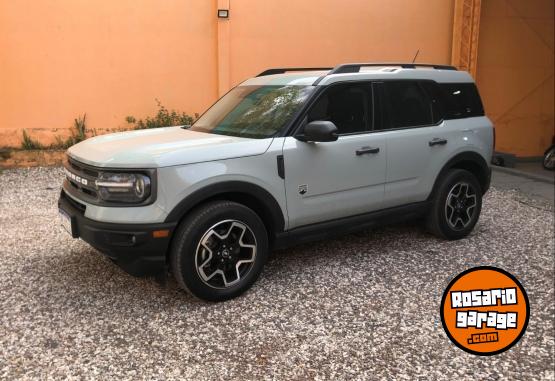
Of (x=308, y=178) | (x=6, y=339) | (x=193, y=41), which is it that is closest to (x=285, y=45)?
(x=193, y=41)

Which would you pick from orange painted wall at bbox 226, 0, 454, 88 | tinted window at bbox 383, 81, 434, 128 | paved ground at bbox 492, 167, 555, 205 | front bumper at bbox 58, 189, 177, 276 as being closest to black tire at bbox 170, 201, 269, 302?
front bumper at bbox 58, 189, 177, 276

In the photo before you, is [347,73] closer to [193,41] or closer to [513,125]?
[193,41]

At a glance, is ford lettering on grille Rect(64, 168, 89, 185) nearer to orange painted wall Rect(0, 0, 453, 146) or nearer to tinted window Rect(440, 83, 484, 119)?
tinted window Rect(440, 83, 484, 119)

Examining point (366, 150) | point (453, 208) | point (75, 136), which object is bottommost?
point (453, 208)

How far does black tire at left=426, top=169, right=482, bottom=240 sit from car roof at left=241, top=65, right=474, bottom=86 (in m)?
1.02

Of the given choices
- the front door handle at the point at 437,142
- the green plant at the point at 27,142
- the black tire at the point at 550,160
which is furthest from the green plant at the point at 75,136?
the black tire at the point at 550,160

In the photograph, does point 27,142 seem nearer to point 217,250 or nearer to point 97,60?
point 97,60

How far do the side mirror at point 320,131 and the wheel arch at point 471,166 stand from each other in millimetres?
1690

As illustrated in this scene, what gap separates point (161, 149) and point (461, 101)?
341 centimetres

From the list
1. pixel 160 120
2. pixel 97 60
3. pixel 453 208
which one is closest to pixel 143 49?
pixel 97 60

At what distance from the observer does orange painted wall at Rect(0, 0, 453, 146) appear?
8.95 m

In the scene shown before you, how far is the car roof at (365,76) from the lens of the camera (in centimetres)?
454

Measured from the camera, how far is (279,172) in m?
4.07

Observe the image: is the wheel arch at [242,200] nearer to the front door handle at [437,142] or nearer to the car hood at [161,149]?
the car hood at [161,149]
